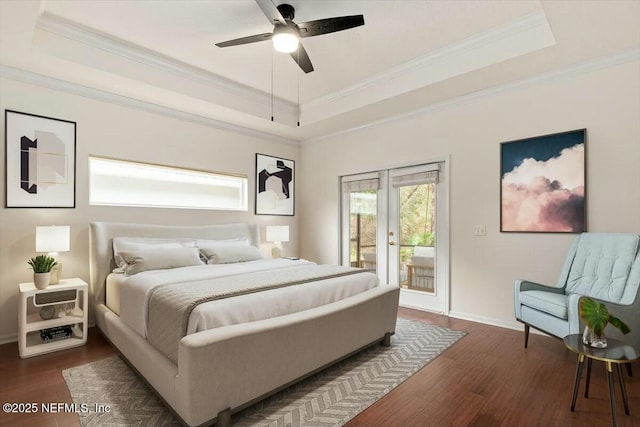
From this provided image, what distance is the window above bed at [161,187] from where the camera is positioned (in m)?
3.86

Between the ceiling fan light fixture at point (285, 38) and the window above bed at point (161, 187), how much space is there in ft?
8.36

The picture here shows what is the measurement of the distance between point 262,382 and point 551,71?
3.96m

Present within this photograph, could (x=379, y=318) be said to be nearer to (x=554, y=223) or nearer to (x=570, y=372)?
(x=570, y=372)

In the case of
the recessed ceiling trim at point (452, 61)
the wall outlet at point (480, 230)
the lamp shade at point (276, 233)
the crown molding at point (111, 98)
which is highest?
the recessed ceiling trim at point (452, 61)

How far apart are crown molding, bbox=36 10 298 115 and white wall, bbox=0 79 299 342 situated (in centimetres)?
72

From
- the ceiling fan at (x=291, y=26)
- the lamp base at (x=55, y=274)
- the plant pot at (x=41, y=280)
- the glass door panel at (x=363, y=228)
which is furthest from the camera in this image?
the glass door panel at (x=363, y=228)

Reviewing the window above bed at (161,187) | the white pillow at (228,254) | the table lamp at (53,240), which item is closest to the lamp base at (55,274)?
the table lamp at (53,240)

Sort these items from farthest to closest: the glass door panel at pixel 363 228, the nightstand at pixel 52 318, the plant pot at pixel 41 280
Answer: the glass door panel at pixel 363 228 → the plant pot at pixel 41 280 → the nightstand at pixel 52 318

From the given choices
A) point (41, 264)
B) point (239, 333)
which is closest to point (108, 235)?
point (41, 264)

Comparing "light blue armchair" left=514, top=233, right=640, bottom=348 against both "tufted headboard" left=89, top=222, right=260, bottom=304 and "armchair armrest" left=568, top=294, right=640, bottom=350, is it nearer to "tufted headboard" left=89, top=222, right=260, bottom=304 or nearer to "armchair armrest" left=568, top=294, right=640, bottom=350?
"armchair armrest" left=568, top=294, right=640, bottom=350

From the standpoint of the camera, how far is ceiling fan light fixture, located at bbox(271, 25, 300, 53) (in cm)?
244

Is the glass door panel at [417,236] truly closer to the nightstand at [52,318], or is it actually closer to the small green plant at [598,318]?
the small green plant at [598,318]

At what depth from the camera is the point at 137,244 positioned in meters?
3.60

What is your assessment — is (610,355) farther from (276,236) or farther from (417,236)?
(276,236)
